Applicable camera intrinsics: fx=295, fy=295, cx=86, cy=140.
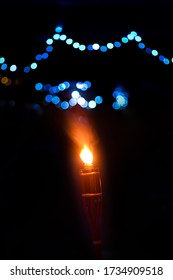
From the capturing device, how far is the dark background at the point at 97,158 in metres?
2.61

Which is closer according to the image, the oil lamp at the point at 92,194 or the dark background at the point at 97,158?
the oil lamp at the point at 92,194

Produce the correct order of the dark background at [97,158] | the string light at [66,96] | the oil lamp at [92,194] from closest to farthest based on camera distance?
Answer: the oil lamp at [92,194], the string light at [66,96], the dark background at [97,158]

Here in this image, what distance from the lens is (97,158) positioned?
278 cm

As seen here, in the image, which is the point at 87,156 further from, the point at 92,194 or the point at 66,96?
the point at 66,96

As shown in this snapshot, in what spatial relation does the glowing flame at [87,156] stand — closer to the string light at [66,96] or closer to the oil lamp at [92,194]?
the oil lamp at [92,194]

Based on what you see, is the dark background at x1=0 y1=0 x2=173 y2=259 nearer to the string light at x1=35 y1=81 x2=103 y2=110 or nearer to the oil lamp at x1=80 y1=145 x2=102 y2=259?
the string light at x1=35 y1=81 x2=103 y2=110

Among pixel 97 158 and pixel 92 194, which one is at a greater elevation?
pixel 97 158

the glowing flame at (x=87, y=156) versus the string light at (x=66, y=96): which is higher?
the string light at (x=66, y=96)

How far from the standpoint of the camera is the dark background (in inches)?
103

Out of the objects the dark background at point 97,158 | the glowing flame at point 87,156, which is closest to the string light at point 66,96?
the dark background at point 97,158

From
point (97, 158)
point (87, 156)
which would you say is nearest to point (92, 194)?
point (87, 156)

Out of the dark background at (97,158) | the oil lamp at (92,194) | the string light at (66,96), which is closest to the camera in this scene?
the oil lamp at (92,194)

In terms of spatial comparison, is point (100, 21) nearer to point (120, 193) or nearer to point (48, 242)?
point (120, 193)

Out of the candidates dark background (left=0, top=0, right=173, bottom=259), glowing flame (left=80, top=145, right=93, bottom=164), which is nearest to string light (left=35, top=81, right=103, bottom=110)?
dark background (left=0, top=0, right=173, bottom=259)
